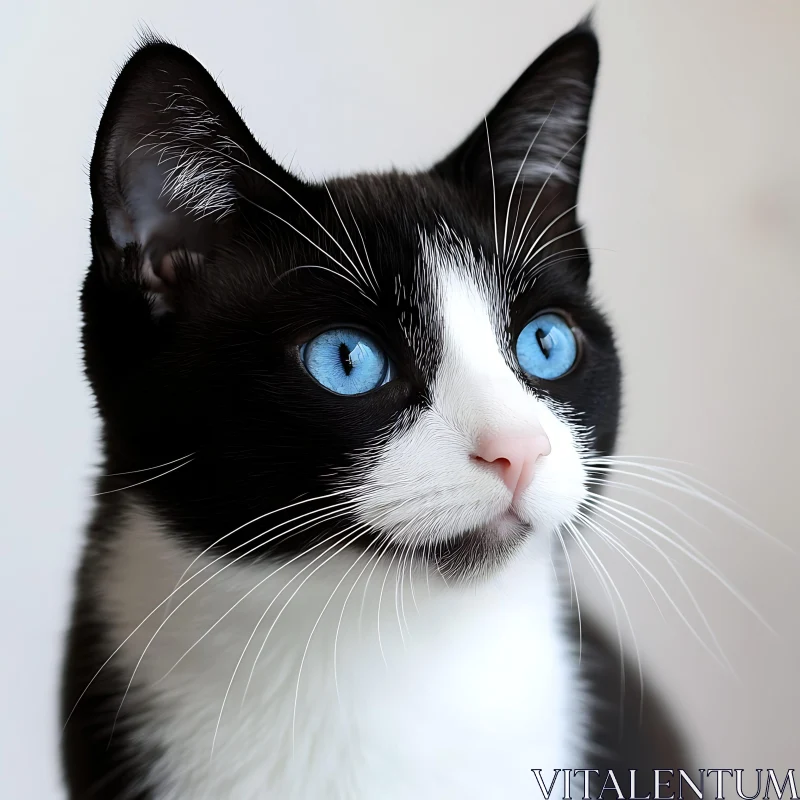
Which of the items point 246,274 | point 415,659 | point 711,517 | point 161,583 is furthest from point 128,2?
point 711,517

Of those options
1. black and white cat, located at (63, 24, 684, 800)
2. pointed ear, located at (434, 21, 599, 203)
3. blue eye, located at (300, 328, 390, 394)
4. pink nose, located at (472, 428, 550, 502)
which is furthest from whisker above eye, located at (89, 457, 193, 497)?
pointed ear, located at (434, 21, 599, 203)

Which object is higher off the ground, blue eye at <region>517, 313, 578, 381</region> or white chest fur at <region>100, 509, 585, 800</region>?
blue eye at <region>517, 313, 578, 381</region>

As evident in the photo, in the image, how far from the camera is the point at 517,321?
728 mm

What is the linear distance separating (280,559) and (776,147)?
0.78 m

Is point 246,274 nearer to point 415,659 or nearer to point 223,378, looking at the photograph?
point 223,378

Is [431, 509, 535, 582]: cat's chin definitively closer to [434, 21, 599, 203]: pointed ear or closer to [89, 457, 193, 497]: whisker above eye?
[89, 457, 193, 497]: whisker above eye

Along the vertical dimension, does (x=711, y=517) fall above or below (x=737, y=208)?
below

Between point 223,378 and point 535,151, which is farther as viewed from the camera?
point 535,151

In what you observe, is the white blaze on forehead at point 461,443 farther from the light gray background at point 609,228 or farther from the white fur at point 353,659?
the light gray background at point 609,228

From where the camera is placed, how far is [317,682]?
71cm

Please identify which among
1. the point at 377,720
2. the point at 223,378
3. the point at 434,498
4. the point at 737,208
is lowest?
the point at 377,720

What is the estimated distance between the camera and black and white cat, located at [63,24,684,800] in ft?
2.11

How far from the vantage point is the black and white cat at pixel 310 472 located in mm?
644

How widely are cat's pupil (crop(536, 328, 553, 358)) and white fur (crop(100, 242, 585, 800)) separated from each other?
0.06 metres
